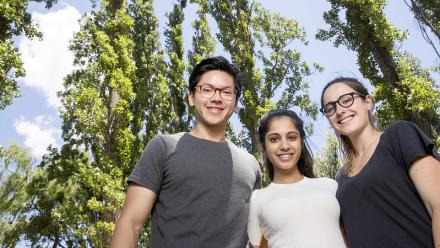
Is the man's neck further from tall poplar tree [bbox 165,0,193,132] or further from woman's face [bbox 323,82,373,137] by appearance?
tall poplar tree [bbox 165,0,193,132]

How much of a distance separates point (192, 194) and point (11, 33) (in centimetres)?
1188

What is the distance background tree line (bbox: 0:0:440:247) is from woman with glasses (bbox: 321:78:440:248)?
9.52 metres

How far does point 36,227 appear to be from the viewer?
20969 millimetres

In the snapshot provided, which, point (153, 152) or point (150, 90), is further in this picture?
point (150, 90)

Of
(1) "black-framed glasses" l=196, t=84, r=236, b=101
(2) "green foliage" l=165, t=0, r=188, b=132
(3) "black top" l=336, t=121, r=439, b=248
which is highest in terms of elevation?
(2) "green foliage" l=165, t=0, r=188, b=132

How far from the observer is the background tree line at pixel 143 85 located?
12.8m

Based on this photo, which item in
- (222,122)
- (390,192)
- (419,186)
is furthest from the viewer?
(222,122)

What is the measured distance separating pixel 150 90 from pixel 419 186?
1678 centimetres

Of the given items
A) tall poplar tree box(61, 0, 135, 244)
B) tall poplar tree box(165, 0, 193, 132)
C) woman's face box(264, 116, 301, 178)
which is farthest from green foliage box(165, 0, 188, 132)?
woman's face box(264, 116, 301, 178)

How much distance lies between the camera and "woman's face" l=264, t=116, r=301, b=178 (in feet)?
9.84

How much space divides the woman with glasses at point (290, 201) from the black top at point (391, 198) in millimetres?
190

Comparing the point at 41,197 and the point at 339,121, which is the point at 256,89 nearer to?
the point at 339,121

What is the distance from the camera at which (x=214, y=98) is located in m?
2.71

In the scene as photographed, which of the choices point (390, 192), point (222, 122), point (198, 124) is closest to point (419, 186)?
point (390, 192)
